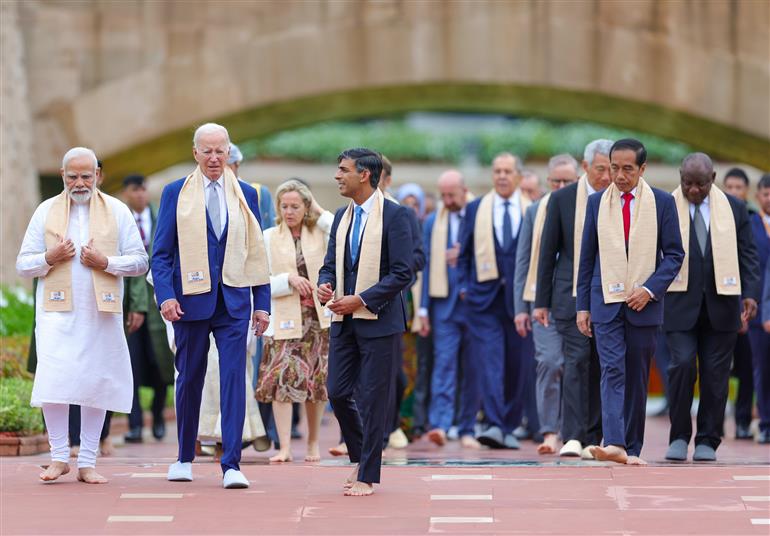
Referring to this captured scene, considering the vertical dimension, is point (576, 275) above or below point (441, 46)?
below

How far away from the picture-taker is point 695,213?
10.7 m

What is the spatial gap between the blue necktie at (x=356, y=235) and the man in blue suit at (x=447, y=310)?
396 cm

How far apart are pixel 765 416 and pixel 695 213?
3.07 meters

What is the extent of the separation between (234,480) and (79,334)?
4.27 feet

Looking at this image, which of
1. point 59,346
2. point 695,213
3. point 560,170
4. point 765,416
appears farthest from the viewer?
point 765,416

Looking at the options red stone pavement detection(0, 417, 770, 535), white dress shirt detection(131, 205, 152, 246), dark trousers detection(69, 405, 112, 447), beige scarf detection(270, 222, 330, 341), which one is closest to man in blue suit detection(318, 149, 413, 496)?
red stone pavement detection(0, 417, 770, 535)

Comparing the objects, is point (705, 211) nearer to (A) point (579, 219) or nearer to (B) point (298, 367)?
(A) point (579, 219)

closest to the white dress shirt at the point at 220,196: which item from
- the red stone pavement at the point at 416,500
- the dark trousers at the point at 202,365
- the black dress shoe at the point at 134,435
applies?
the dark trousers at the point at 202,365

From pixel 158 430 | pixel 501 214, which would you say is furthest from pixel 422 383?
pixel 158 430

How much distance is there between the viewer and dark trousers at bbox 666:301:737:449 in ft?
34.6

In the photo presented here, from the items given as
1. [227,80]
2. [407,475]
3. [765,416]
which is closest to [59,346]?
[407,475]

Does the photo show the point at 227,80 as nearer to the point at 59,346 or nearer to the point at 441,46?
the point at 441,46

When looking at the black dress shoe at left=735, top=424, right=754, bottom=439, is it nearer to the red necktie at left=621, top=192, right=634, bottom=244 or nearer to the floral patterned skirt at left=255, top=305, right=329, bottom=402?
the red necktie at left=621, top=192, right=634, bottom=244

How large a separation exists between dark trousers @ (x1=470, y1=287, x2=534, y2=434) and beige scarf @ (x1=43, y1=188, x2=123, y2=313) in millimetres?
3884
